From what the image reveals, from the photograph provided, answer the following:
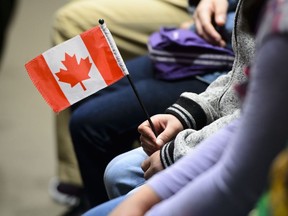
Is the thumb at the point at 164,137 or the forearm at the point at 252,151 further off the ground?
the forearm at the point at 252,151

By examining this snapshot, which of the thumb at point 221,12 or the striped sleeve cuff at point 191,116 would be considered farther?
the thumb at point 221,12

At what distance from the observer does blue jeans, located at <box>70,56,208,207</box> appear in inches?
56.4

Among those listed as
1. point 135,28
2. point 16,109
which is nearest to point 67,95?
point 135,28

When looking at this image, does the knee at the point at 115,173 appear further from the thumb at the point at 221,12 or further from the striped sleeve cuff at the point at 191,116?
the thumb at the point at 221,12

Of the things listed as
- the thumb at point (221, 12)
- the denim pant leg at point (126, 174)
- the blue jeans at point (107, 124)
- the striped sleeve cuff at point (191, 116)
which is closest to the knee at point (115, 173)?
the denim pant leg at point (126, 174)

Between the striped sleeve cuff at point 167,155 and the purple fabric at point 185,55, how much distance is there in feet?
1.32

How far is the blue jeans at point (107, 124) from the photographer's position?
56.4 inches

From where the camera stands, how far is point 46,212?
1.98 metres

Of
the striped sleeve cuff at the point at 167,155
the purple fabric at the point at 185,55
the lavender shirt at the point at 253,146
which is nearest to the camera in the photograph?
the lavender shirt at the point at 253,146

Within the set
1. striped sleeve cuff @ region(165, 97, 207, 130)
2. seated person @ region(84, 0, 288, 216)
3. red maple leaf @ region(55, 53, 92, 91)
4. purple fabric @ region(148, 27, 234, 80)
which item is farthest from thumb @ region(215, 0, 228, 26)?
seated person @ region(84, 0, 288, 216)

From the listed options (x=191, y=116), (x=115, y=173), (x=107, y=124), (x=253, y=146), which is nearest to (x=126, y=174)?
(x=115, y=173)

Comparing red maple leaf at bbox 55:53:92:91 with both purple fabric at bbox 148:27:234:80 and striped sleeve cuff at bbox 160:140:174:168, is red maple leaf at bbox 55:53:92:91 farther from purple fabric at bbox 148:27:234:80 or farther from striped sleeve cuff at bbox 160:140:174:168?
purple fabric at bbox 148:27:234:80

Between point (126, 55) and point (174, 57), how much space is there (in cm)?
39

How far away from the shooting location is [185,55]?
1397 mm
